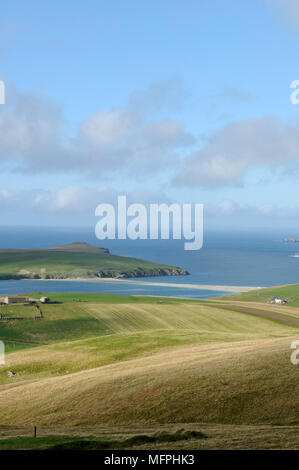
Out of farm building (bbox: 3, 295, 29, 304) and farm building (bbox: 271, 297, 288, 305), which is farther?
farm building (bbox: 271, 297, 288, 305)

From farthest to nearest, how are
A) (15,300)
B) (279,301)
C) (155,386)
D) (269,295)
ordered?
(269,295) → (279,301) → (15,300) → (155,386)

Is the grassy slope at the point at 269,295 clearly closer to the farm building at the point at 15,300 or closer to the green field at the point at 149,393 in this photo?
the farm building at the point at 15,300

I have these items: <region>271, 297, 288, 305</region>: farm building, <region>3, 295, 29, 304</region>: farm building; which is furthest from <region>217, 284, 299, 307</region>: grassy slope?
<region>3, 295, 29, 304</region>: farm building

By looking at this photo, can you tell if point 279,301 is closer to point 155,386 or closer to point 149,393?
point 155,386

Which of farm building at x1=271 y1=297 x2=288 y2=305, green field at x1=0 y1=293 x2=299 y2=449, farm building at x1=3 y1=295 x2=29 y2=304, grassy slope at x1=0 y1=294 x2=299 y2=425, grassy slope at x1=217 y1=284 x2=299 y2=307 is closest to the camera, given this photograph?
green field at x1=0 y1=293 x2=299 y2=449

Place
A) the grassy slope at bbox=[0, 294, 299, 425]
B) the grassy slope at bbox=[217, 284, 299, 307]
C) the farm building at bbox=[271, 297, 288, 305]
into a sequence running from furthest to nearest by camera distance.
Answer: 1. the grassy slope at bbox=[217, 284, 299, 307]
2. the farm building at bbox=[271, 297, 288, 305]
3. the grassy slope at bbox=[0, 294, 299, 425]

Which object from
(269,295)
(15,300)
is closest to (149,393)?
(15,300)

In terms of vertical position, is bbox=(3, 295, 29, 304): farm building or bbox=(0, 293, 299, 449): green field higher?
bbox=(3, 295, 29, 304): farm building

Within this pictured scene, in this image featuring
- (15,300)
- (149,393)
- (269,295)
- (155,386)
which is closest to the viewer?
(149,393)

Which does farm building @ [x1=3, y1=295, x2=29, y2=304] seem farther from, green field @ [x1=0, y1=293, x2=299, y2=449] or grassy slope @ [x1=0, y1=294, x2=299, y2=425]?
green field @ [x1=0, y1=293, x2=299, y2=449]

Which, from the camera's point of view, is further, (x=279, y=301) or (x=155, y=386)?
(x=279, y=301)
